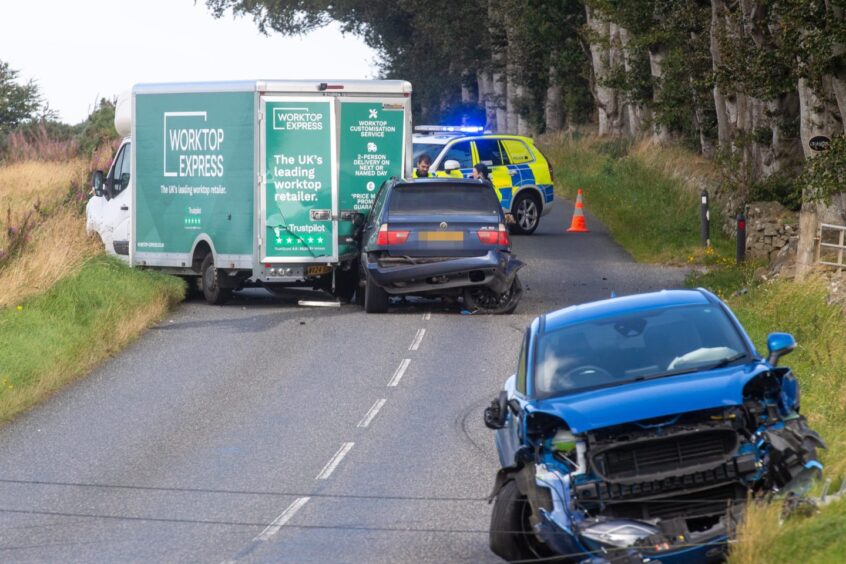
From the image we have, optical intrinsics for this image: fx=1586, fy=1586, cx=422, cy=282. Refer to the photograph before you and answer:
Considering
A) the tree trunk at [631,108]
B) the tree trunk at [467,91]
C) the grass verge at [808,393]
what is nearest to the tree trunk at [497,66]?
the tree trunk at [467,91]

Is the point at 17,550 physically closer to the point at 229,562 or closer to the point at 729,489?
the point at 229,562

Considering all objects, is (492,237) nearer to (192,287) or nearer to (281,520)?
(192,287)

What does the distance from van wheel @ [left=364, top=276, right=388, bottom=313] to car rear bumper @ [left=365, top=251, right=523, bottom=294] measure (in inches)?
17.5

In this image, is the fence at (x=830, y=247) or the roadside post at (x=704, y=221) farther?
the roadside post at (x=704, y=221)

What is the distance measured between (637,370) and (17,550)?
4.27 m

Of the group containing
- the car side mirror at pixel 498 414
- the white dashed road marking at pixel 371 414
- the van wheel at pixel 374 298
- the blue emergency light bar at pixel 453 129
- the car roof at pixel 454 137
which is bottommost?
the white dashed road marking at pixel 371 414

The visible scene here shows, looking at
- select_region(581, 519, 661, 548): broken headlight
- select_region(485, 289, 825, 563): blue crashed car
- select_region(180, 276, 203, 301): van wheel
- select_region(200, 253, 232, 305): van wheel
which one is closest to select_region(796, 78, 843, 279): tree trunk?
select_region(200, 253, 232, 305): van wheel

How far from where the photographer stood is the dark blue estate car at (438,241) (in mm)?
21141

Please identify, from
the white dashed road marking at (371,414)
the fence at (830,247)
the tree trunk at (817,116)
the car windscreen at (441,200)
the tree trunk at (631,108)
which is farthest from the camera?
the tree trunk at (631,108)

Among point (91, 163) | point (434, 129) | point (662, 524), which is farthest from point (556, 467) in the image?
point (434, 129)

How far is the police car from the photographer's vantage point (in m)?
31.5

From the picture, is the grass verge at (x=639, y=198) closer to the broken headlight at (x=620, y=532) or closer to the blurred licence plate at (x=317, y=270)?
the blurred licence plate at (x=317, y=270)

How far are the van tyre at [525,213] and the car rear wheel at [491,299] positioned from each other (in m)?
10.4

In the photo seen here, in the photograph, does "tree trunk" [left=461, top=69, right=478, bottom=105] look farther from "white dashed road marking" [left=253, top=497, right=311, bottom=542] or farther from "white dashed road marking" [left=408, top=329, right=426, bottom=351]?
"white dashed road marking" [left=253, top=497, right=311, bottom=542]
